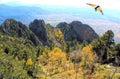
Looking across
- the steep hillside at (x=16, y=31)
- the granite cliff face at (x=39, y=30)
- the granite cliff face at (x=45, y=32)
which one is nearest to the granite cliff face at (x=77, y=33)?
A: the granite cliff face at (x=45, y=32)

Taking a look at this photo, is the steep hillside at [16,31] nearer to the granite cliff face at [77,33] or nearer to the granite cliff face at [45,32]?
the granite cliff face at [45,32]

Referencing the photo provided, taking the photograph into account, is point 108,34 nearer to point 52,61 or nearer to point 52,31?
point 52,61

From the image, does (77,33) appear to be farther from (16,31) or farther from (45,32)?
(16,31)

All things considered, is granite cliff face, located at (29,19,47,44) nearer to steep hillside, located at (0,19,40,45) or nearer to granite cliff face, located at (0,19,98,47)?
granite cliff face, located at (0,19,98,47)

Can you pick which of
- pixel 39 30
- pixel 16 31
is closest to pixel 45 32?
pixel 39 30

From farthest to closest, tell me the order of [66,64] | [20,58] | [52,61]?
1. [20,58]
2. [52,61]
3. [66,64]

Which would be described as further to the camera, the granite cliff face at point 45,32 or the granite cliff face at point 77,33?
the granite cliff face at point 77,33

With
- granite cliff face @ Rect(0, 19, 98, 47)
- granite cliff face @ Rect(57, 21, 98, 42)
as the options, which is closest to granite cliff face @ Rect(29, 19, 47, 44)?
granite cliff face @ Rect(0, 19, 98, 47)

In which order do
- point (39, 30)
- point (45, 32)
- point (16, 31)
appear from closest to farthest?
point (16, 31) → point (45, 32) → point (39, 30)

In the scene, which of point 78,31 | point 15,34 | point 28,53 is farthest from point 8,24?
point 28,53

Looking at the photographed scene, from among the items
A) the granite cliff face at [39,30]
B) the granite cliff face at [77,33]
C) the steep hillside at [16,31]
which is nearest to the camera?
the steep hillside at [16,31]

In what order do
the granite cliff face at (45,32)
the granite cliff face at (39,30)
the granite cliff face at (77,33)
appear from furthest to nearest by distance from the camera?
1. the granite cliff face at (77,33)
2. the granite cliff face at (39,30)
3. the granite cliff face at (45,32)
